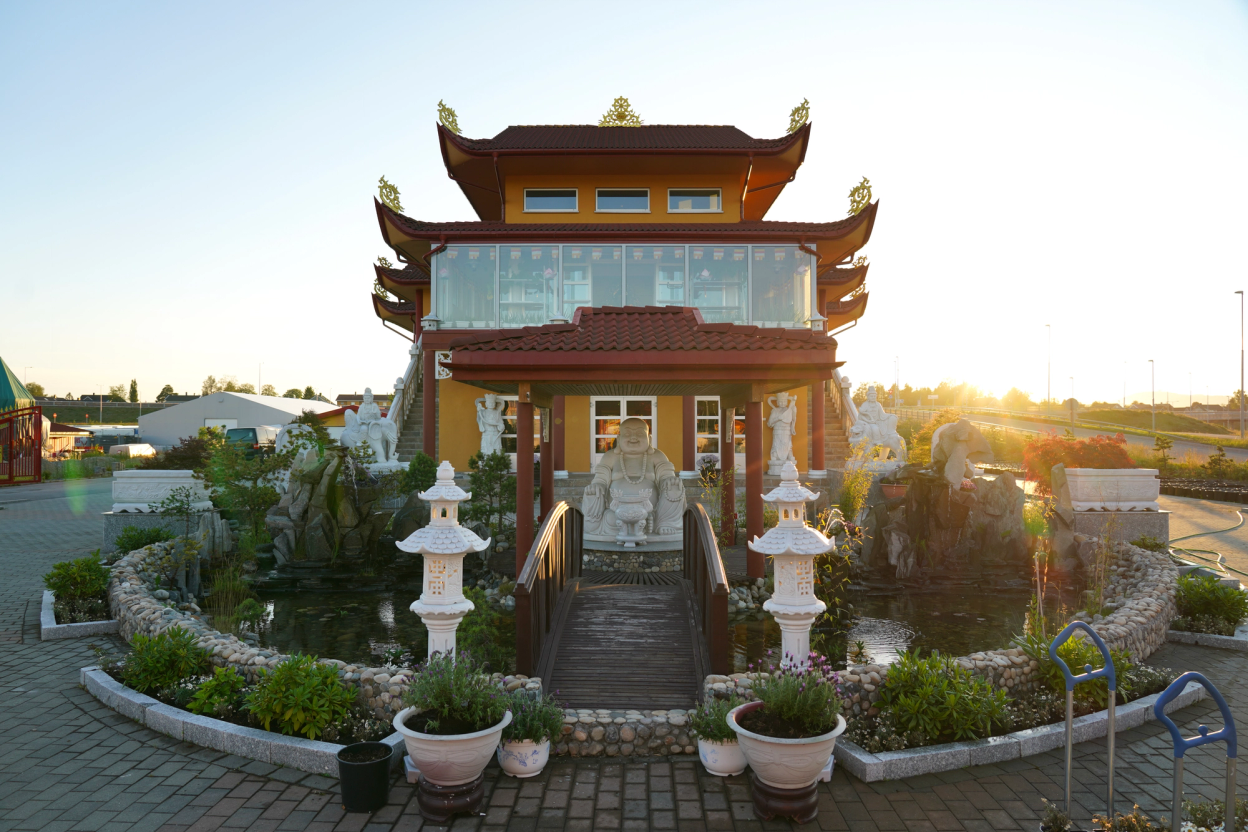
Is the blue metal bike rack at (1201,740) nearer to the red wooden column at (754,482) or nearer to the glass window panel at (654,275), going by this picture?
the red wooden column at (754,482)

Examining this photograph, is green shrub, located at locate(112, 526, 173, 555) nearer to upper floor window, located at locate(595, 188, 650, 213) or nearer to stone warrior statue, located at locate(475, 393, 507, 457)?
stone warrior statue, located at locate(475, 393, 507, 457)

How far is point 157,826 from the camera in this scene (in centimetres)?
389

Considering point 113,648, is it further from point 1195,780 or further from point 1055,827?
point 1195,780

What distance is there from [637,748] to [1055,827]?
258 cm

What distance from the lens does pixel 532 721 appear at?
14.7ft

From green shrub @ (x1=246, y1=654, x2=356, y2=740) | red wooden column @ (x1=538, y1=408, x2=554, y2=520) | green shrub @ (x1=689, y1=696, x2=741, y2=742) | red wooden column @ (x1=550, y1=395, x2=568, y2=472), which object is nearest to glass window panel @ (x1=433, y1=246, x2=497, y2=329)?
red wooden column @ (x1=550, y1=395, x2=568, y2=472)

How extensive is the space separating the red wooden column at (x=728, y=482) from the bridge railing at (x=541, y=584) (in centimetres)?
389

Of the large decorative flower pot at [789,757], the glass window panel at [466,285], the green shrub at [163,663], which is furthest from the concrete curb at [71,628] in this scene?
the glass window panel at [466,285]

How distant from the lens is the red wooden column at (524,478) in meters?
8.25

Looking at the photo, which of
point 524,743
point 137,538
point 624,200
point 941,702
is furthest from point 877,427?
point 137,538

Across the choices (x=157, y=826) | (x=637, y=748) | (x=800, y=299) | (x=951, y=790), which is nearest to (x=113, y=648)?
(x=157, y=826)

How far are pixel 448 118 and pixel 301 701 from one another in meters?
19.9

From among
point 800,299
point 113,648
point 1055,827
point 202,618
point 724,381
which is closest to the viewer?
point 1055,827

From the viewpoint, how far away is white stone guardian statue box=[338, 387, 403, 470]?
55.3ft
